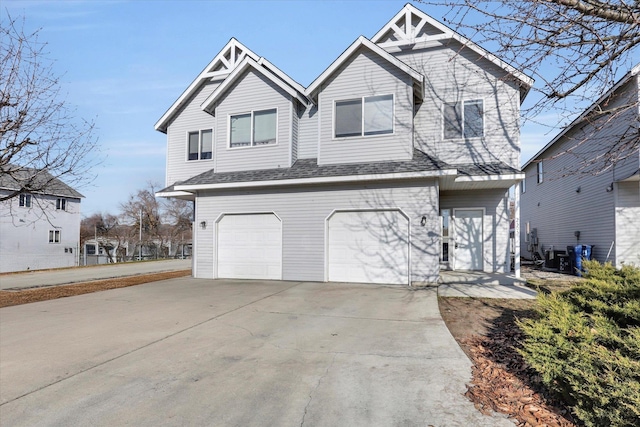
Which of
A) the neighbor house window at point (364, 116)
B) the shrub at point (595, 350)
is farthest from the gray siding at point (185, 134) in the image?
the shrub at point (595, 350)

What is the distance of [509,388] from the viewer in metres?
3.46

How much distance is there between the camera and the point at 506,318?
6219 millimetres

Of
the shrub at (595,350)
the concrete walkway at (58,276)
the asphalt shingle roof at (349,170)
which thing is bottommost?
the concrete walkway at (58,276)

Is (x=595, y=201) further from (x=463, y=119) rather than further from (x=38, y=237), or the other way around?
(x=38, y=237)

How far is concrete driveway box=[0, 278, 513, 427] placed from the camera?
3.08 m

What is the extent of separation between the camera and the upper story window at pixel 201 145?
45.5 feet

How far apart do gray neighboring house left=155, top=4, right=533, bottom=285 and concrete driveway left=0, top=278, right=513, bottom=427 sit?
323 cm

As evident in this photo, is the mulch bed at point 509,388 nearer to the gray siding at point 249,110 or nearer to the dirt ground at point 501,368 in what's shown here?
the dirt ground at point 501,368

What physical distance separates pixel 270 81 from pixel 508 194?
888 cm

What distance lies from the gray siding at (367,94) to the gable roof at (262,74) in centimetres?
93

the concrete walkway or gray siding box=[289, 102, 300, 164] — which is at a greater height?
gray siding box=[289, 102, 300, 164]

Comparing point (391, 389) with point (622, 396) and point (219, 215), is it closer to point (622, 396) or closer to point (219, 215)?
point (622, 396)

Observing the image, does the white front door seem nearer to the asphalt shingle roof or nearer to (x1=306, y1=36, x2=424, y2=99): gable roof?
the asphalt shingle roof

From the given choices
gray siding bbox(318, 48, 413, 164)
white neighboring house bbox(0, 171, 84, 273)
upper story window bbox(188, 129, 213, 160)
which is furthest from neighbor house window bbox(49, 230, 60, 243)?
gray siding bbox(318, 48, 413, 164)
